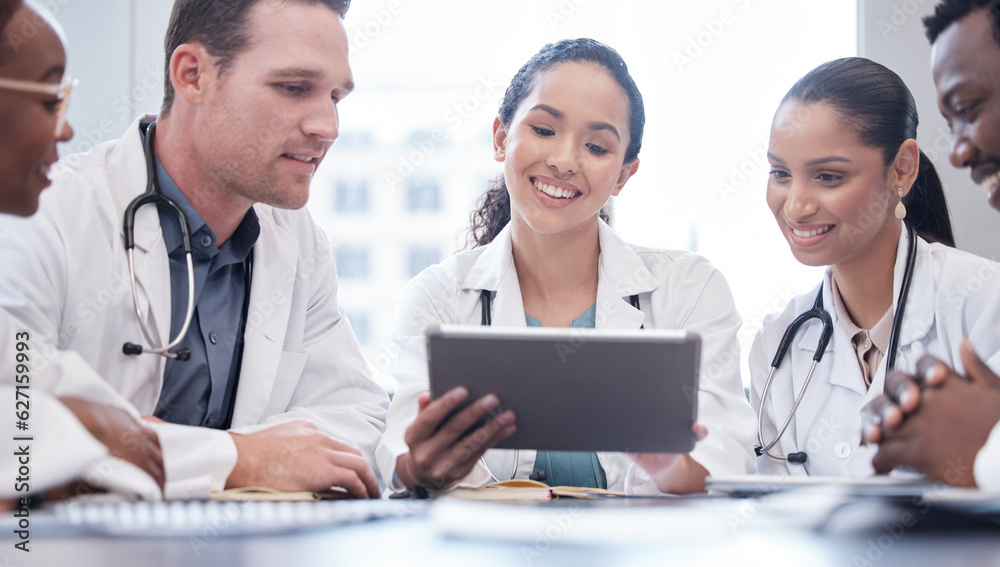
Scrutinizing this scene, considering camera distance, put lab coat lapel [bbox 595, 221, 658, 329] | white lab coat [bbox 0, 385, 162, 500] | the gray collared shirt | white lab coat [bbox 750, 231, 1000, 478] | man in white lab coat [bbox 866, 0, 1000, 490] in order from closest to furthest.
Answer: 1. white lab coat [bbox 0, 385, 162, 500]
2. man in white lab coat [bbox 866, 0, 1000, 490]
3. the gray collared shirt
4. white lab coat [bbox 750, 231, 1000, 478]
5. lab coat lapel [bbox 595, 221, 658, 329]

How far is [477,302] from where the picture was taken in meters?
1.67

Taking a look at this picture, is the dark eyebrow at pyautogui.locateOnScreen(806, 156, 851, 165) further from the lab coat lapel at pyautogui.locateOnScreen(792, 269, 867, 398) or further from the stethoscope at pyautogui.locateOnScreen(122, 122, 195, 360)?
the stethoscope at pyautogui.locateOnScreen(122, 122, 195, 360)

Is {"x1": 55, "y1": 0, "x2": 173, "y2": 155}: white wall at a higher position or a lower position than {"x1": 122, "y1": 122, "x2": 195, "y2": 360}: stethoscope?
higher

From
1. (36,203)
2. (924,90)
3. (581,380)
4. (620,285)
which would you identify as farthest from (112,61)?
(924,90)

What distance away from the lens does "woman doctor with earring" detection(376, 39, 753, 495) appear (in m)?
1.46

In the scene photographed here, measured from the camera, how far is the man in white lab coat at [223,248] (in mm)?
1280

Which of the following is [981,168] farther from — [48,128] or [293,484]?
[48,128]

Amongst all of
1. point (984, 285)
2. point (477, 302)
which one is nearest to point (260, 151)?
point (477, 302)

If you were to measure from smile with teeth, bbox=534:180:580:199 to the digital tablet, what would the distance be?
0.69m

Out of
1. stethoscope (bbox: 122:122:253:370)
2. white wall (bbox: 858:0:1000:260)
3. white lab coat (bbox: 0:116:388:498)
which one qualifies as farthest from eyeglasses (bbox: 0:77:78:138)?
white wall (bbox: 858:0:1000:260)

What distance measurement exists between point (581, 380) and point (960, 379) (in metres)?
0.48

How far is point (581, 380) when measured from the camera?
1.00 metres

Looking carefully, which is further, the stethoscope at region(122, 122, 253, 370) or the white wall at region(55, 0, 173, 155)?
the white wall at region(55, 0, 173, 155)

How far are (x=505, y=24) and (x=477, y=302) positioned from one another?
121 centimetres
